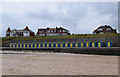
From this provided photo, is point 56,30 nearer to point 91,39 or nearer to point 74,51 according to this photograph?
point 91,39

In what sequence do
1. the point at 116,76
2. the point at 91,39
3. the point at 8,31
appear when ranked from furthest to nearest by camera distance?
the point at 8,31
the point at 91,39
the point at 116,76

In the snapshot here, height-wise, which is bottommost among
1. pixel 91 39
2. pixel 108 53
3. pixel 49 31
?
pixel 108 53

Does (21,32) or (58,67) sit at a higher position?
(21,32)

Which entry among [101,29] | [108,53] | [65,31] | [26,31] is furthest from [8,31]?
[108,53]

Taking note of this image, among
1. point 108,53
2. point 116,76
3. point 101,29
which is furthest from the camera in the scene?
point 101,29

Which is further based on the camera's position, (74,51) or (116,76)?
(74,51)

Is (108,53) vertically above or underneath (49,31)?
underneath

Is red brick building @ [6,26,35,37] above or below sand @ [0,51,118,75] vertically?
above

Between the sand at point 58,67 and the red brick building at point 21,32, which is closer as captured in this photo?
the sand at point 58,67

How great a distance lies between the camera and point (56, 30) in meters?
68.8

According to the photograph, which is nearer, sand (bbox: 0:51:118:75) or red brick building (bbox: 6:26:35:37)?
sand (bbox: 0:51:118:75)

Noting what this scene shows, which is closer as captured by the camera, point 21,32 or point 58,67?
point 58,67

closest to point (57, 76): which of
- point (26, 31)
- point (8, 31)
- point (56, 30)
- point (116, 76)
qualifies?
point (116, 76)

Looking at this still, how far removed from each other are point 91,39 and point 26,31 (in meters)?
56.2
